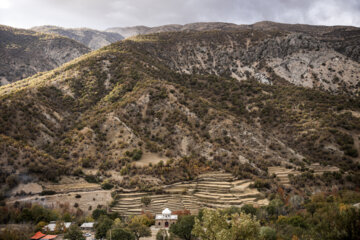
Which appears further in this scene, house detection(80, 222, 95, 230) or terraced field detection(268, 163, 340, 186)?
terraced field detection(268, 163, 340, 186)

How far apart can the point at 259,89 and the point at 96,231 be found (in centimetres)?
6636

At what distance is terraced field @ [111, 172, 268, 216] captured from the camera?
3784cm

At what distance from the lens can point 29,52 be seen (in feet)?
406

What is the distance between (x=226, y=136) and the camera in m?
55.2

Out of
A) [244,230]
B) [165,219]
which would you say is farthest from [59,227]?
[244,230]

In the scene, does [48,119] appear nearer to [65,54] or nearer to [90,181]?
[90,181]

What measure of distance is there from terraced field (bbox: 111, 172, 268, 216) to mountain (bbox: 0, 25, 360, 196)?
234 centimetres

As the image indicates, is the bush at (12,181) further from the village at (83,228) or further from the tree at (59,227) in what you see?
the tree at (59,227)

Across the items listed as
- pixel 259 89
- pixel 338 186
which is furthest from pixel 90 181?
pixel 259 89

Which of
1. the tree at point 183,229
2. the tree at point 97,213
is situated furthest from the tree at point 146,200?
the tree at point 183,229

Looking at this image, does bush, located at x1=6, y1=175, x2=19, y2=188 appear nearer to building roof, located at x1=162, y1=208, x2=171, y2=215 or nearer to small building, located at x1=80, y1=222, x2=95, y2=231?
small building, located at x1=80, y1=222, x2=95, y2=231

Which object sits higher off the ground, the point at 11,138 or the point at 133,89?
the point at 133,89

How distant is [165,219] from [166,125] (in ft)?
84.0

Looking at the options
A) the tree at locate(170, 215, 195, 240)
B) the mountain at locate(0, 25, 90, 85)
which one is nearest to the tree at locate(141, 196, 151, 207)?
the tree at locate(170, 215, 195, 240)
